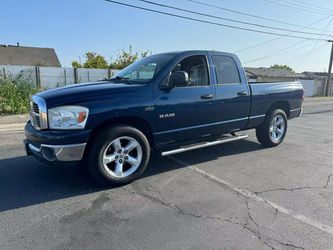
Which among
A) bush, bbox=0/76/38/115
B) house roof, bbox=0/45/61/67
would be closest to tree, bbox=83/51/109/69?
house roof, bbox=0/45/61/67

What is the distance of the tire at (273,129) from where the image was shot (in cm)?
662

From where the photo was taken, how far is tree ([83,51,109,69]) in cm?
4115

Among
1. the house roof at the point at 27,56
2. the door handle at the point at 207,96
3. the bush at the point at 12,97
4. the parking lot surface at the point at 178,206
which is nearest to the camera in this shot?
the parking lot surface at the point at 178,206

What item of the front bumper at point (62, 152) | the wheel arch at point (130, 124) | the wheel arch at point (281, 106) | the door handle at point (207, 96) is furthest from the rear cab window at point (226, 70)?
the front bumper at point (62, 152)

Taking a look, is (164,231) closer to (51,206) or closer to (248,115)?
(51,206)

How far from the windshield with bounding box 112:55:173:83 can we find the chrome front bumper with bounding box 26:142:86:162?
1.53 meters

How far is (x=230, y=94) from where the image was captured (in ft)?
18.6

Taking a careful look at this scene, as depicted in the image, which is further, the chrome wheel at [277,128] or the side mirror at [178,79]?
the chrome wheel at [277,128]

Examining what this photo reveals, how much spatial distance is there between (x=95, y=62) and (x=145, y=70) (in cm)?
3923

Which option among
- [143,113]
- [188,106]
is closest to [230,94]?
[188,106]

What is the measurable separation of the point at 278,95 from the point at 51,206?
5257mm

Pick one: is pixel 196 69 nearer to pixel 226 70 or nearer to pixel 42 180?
pixel 226 70

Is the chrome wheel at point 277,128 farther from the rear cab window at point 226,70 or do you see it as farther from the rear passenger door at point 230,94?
the rear cab window at point 226,70

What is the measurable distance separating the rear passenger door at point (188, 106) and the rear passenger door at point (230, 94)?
0.75 feet
